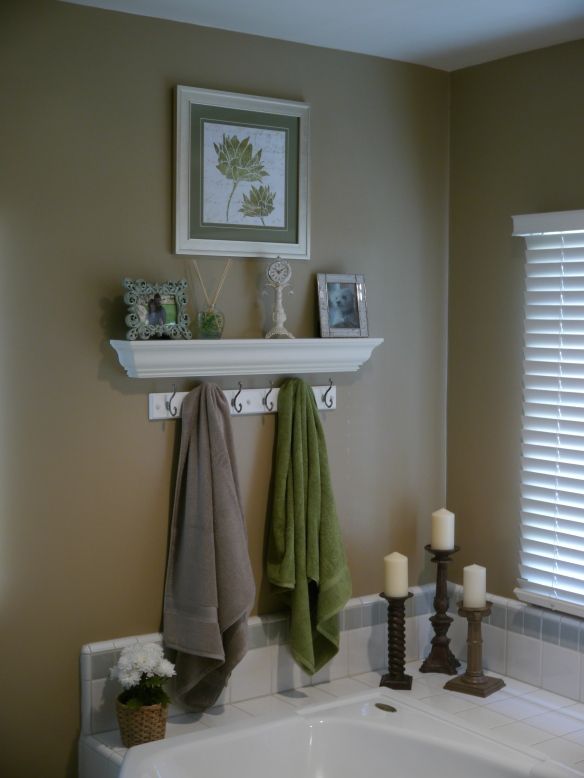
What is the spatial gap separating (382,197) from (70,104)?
1066mm

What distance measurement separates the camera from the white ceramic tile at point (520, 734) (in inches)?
105

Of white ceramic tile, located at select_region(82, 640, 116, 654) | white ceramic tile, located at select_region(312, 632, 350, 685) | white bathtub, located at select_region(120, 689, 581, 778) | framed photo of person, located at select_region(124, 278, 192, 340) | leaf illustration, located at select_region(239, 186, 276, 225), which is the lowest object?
white bathtub, located at select_region(120, 689, 581, 778)

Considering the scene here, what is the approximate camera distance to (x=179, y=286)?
272cm

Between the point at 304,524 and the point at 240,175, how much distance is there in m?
1.04

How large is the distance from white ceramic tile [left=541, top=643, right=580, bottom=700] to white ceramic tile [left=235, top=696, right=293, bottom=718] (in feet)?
2.63

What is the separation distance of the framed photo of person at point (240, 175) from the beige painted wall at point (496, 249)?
60 cm

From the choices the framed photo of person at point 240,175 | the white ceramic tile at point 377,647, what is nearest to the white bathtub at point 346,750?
the white ceramic tile at point 377,647

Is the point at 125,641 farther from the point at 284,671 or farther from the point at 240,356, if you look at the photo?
the point at 240,356

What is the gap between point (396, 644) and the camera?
9.94 ft

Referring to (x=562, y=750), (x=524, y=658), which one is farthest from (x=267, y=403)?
(x=562, y=750)

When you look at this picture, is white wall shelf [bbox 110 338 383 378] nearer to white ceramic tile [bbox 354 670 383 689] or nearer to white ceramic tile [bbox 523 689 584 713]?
white ceramic tile [bbox 354 670 383 689]

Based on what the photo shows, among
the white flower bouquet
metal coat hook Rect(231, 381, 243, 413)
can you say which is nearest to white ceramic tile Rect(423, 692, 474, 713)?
the white flower bouquet

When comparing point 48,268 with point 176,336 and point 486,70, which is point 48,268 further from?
point 486,70

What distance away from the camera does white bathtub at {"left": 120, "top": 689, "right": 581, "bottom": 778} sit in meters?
2.52
